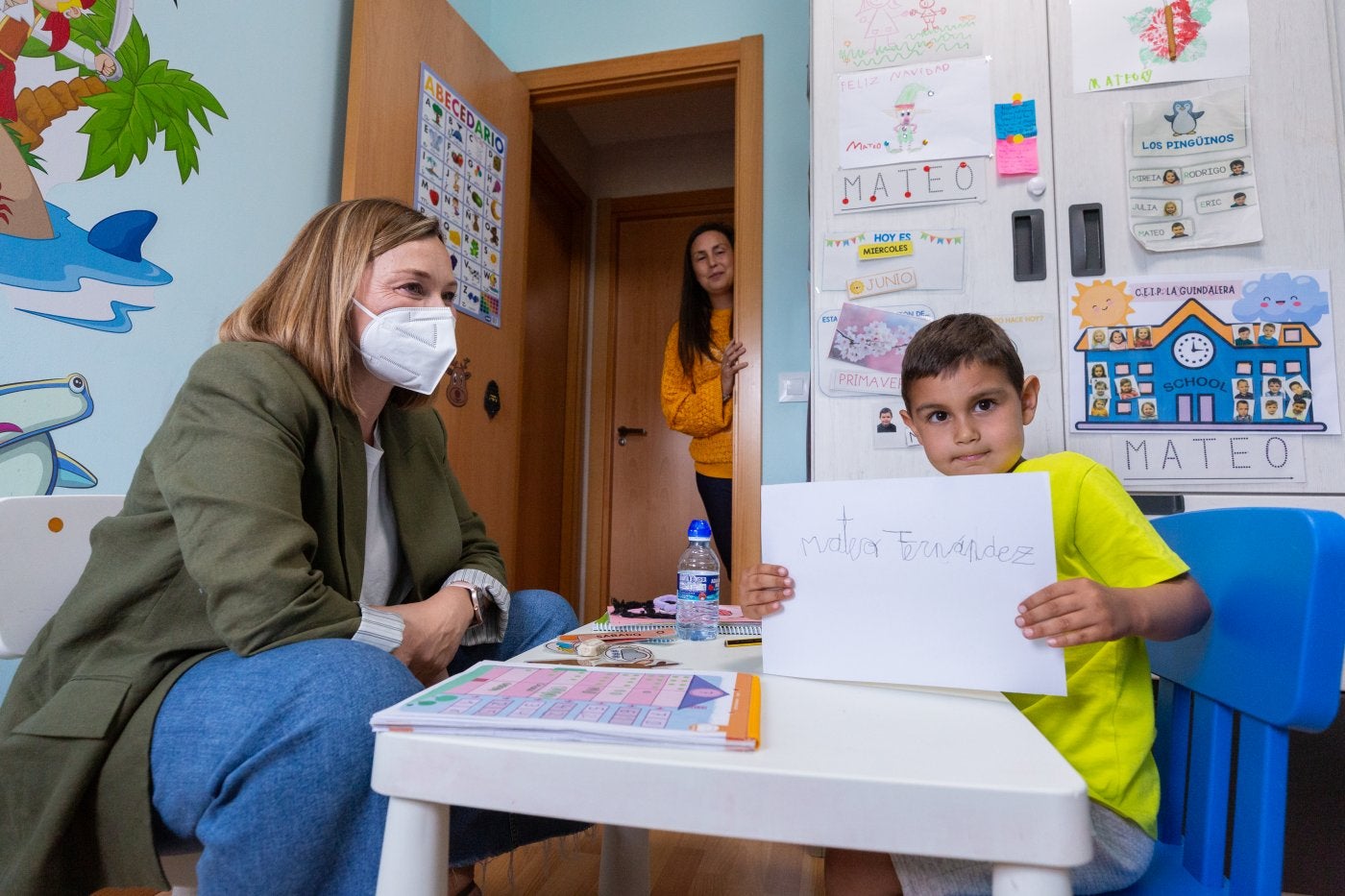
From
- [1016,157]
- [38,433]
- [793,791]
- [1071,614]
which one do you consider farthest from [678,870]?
[1016,157]

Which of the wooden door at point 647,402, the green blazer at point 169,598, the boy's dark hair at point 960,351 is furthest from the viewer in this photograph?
the wooden door at point 647,402

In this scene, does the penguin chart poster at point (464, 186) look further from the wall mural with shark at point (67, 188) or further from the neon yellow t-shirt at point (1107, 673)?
the neon yellow t-shirt at point (1107, 673)

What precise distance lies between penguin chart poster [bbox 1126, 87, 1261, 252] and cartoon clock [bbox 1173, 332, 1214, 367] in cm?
17

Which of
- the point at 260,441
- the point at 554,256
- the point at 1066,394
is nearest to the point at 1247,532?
the point at 1066,394

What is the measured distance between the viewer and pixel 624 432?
3.74m

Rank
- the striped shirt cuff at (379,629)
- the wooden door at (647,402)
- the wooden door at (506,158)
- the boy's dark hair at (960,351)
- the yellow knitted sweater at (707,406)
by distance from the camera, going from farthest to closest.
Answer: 1. the wooden door at (647,402)
2. the yellow knitted sweater at (707,406)
3. the wooden door at (506,158)
4. the boy's dark hair at (960,351)
5. the striped shirt cuff at (379,629)

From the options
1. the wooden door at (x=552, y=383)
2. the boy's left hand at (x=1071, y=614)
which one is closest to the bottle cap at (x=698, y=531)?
the boy's left hand at (x=1071, y=614)

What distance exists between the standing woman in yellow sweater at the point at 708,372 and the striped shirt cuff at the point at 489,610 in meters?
1.37

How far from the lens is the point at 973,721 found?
54 cm

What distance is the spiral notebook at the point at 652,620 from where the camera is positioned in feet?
3.43

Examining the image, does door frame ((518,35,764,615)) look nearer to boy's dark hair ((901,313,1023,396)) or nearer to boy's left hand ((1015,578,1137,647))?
boy's dark hair ((901,313,1023,396))

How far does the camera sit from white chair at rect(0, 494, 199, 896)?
2.70ft

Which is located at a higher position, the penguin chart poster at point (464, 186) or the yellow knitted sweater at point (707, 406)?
the penguin chart poster at point (464, 186)

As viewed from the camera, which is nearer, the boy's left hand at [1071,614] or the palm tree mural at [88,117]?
the boy's left hand at [1071,614]
